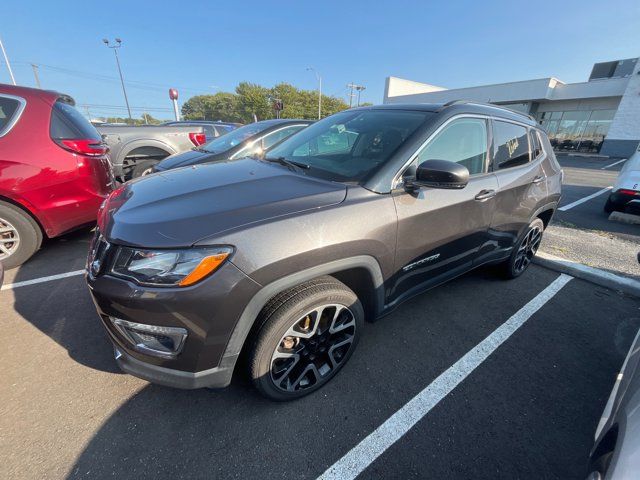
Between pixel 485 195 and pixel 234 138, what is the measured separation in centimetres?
392

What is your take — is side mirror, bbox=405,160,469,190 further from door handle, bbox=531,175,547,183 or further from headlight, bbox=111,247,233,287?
door handle, bbox=531,175,547,183

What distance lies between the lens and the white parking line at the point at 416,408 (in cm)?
158

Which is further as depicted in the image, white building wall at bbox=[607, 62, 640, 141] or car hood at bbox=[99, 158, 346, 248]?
white building wall at bbox=[607, 62, 640, 141]

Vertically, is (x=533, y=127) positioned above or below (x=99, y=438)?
above

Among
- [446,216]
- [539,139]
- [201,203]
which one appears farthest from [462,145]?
[201,203]

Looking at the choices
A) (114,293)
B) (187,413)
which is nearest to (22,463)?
(187,413)

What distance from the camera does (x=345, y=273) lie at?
1901 mm

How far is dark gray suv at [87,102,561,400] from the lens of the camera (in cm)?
140

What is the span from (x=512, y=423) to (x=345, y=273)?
4.51ft

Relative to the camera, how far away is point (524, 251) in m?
3.51

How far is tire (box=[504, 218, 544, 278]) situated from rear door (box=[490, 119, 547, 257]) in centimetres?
21

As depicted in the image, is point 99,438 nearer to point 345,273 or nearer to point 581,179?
point 345,273

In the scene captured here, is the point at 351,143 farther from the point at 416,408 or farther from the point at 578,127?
the point at 578,127

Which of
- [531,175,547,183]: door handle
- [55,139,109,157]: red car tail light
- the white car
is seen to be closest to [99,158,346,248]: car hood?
[55,139,109,157]: red car tail light
